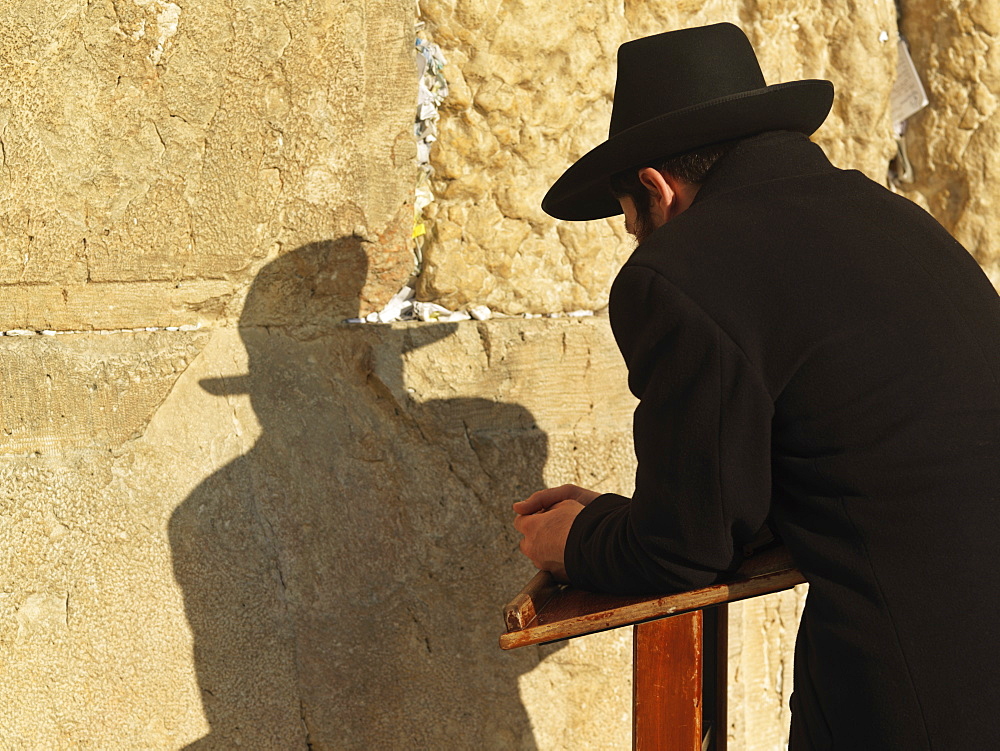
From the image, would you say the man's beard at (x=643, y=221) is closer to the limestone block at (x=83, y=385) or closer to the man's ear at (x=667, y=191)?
the man's ear at (x=667, y=191)

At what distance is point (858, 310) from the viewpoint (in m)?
1.14

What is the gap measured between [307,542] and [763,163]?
4.10 ft

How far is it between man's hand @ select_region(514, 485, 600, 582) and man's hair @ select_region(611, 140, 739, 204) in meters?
0.50

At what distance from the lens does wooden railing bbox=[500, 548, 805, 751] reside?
1209 mm

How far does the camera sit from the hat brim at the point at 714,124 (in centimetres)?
128

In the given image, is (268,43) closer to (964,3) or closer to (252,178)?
(252,178)

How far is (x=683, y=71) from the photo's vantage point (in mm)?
1374

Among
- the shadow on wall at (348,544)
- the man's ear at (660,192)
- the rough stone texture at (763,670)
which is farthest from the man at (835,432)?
the rough stone texture at (763,670)

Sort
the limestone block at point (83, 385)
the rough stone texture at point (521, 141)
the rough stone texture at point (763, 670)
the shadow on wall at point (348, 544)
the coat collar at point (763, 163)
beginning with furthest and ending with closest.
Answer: the rough stone texture at point (763, 670) → the rough stone texture at point (521, 141) → the shadow on wall at point (348, 544) → the limestone block at point (83, 385) → the coat collar at point (763, 163)

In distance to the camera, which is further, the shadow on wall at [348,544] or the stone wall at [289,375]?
the shadow on wall at [348,544]

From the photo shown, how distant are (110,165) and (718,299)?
4.28 ft

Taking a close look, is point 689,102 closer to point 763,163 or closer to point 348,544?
point 763,163

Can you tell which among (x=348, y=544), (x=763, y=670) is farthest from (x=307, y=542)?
(x=763, y=670)

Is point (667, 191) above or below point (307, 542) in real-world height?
above
